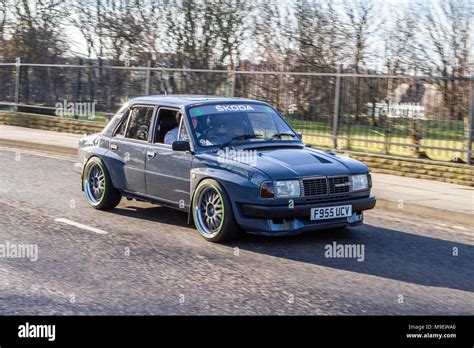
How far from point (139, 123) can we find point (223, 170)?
80.2 inches

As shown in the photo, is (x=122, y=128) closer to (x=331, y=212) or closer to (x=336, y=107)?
(x=331, y=212)

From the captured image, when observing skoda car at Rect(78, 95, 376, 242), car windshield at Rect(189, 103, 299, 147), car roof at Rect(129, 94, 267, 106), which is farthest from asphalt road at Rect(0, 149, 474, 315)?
car roof at Rect(129, 94, 267, 106)

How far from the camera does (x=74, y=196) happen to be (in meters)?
11.2

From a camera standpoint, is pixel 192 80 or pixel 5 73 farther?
pixel 5 73

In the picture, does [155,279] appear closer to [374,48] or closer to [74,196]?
[74,196]

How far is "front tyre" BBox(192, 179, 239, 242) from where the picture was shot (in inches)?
310

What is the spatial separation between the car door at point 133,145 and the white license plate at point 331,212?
2.42 metres

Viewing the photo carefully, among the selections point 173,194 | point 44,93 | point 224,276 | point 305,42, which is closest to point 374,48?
point 305,42

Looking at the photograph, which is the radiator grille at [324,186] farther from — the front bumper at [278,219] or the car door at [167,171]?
the car door at [167,171]

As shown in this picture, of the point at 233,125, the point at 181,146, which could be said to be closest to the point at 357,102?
the point at 233,125

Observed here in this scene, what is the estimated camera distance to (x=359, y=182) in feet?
27.3

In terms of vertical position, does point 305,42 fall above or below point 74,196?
above

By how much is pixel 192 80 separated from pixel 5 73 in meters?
8.79

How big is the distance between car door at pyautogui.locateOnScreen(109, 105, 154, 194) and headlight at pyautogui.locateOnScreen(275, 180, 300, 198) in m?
2.20
